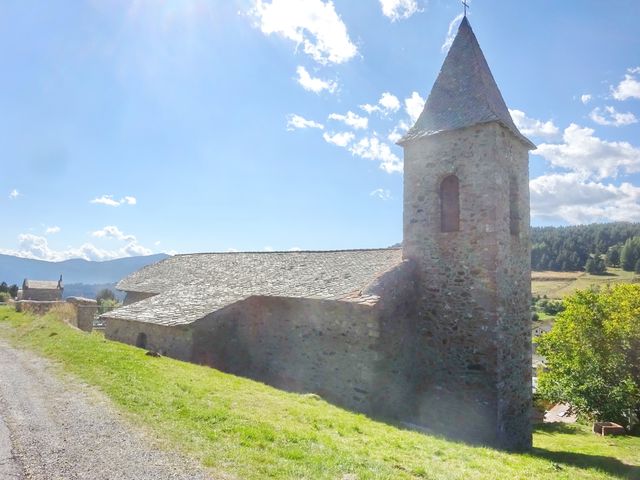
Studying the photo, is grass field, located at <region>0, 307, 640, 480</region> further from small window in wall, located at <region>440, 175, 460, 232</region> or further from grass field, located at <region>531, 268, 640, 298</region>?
grass field, located at <region>531, 268, 640, 298</region>

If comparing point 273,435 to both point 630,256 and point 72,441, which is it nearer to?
point 72,441

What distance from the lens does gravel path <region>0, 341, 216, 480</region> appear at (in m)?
5.93

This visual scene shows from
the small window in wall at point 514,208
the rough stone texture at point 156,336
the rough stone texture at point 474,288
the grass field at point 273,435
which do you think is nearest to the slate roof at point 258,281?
the rough stone texture at point 156,336

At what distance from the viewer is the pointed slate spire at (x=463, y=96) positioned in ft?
45.5

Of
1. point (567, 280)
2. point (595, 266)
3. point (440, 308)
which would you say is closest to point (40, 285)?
point (440, 308)

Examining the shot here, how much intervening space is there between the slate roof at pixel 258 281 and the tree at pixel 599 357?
15403 mm

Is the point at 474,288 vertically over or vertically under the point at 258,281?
over

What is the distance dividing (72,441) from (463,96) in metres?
14.3

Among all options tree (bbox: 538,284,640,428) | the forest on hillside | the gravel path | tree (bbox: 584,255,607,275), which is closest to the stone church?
the gravel path

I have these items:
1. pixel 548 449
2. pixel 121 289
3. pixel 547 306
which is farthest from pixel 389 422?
pixel 547 306

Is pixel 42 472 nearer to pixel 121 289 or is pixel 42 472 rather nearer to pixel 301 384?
pixel 301 384

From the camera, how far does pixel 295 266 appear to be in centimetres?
2000

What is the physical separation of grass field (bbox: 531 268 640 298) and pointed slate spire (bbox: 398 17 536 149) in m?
86.8

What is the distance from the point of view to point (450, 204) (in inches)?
560
